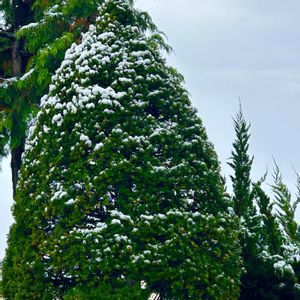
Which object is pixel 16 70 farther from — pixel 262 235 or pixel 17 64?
pixel 262 235

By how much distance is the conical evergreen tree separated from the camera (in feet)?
25.7

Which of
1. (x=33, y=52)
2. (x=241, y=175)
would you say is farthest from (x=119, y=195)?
(x=33, y=52)

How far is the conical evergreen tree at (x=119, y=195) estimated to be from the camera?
7.84 m

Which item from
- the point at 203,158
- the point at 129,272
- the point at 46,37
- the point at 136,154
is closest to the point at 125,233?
the point at 129,272

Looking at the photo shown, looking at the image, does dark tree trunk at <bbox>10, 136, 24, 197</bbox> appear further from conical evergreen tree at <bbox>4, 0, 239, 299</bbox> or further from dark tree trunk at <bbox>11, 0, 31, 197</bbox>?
conical evergreen tree at <bbox>4, 0, 239, 299</bbox>

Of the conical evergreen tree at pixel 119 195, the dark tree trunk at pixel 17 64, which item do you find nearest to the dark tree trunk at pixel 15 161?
the dark tree trunk at pixel 17 64

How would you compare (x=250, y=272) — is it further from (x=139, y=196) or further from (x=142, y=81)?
(x=142, y=81)

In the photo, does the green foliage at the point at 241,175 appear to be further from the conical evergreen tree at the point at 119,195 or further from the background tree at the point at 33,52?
the background tree at the point at 33,52

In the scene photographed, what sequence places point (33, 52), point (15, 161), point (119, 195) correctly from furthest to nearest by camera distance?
point (15, 161), point (33, 52), point (119, 195)

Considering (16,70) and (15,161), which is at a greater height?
(16,70)

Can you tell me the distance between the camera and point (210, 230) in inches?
326

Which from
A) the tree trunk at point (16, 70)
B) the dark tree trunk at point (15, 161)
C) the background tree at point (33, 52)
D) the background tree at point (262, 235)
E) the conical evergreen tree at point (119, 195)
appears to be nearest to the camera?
the conical evergreen tree at point (119, 195)

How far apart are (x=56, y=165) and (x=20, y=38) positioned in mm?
9950

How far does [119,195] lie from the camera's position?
324 inches
